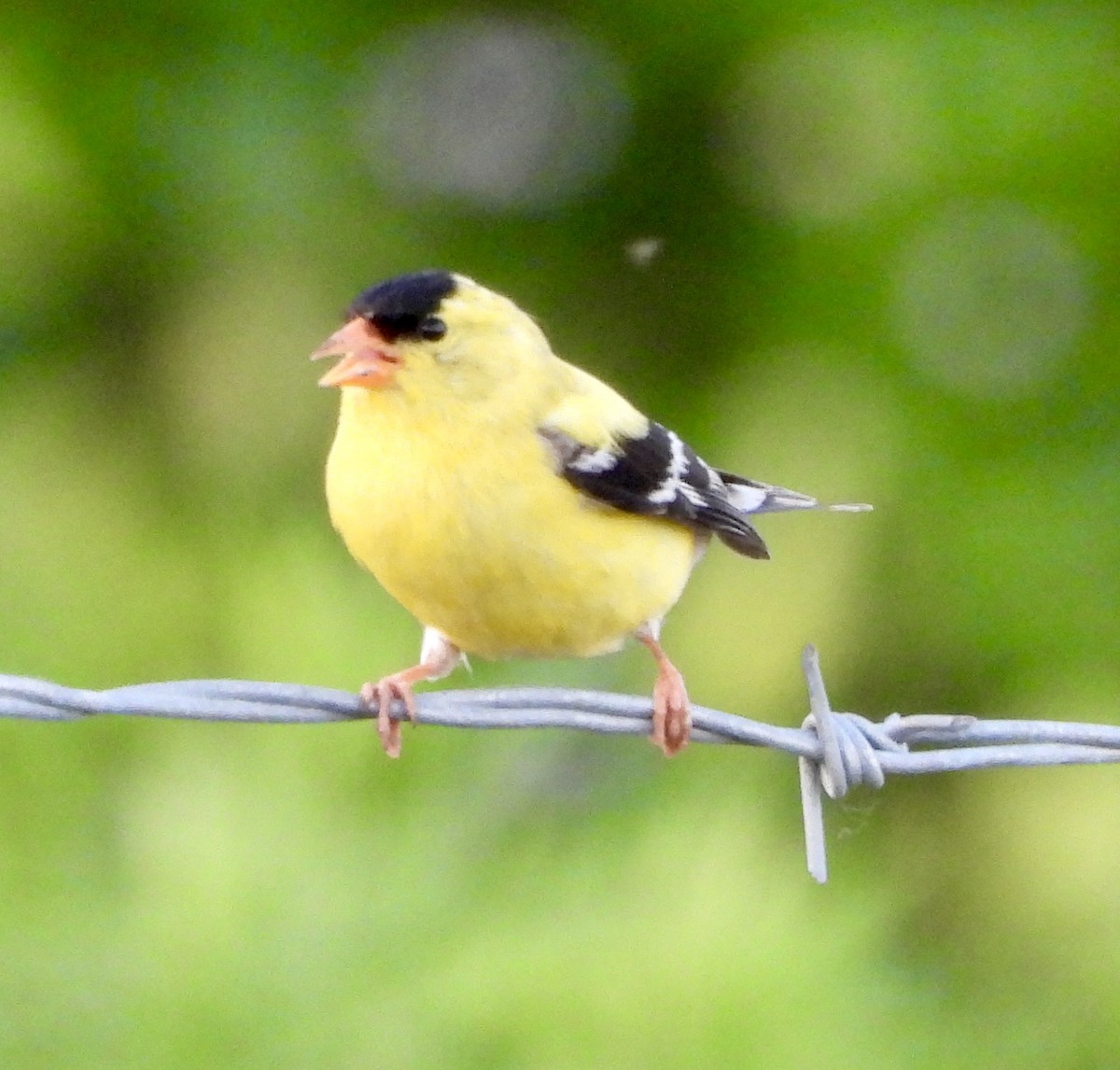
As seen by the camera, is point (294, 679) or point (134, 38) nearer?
point (294, 679)

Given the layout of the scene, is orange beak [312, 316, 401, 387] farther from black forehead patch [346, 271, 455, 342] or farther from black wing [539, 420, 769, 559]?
black wing [539, 420, 769, 559]

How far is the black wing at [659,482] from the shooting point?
218 cm

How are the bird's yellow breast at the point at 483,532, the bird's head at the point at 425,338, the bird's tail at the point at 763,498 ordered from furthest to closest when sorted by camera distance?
the bird's tail at the point at 763,498
the bird's head at the point at 425,338
the bird's yellow breast at the point at 483,532

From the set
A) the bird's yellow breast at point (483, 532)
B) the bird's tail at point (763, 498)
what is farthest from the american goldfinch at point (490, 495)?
the bird's tail at point (763, 498)

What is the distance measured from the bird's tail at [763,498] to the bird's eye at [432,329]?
57cm

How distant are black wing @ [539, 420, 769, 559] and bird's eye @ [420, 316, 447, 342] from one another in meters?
0.19

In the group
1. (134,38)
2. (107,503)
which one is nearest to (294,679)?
(107,503)

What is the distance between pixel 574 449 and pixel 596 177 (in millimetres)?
881

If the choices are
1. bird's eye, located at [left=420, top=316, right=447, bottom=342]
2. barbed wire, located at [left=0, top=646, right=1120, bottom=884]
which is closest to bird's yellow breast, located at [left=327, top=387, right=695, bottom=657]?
bird's eye, located at [left=420, top=316, right=447, bottom=342]

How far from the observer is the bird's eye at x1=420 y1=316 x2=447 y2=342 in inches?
87.9

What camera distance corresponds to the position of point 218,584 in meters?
2.47

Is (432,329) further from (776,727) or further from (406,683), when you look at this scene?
(776,727)

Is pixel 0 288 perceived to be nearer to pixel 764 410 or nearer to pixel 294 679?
pixel 294 679

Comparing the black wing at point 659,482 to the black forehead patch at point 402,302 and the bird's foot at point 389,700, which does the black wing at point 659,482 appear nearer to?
the black forehead patch at point 402,302
